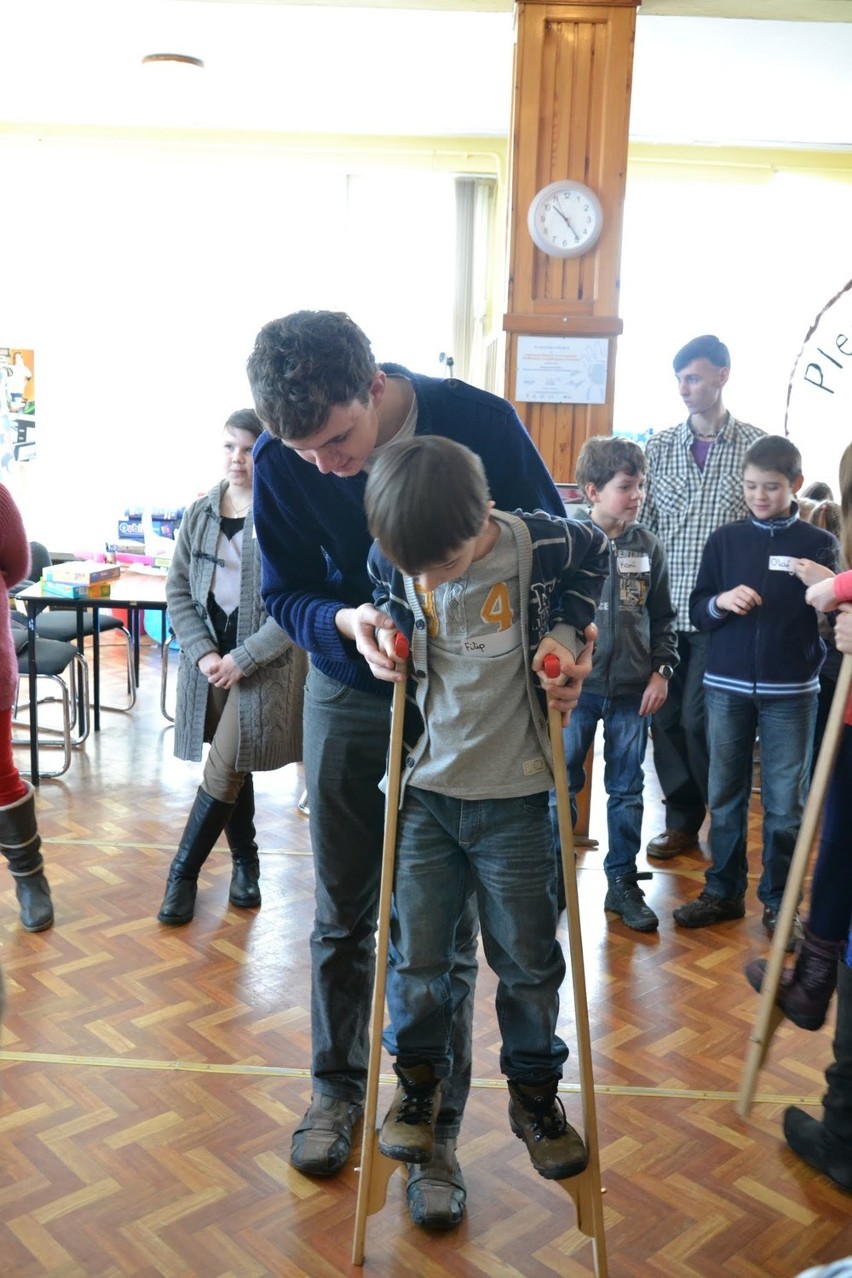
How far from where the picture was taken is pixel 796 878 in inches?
79.0

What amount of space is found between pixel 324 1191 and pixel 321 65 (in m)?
5.73

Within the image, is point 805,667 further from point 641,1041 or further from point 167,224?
point 167,224

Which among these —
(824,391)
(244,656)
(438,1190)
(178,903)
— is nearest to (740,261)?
(824,391)

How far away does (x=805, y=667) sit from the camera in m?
3.47

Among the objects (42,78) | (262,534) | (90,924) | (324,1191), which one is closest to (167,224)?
(42,78)

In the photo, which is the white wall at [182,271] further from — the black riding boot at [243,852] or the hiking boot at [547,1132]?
the hiking boot at [547,1132]

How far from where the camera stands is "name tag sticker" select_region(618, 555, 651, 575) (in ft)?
11.8

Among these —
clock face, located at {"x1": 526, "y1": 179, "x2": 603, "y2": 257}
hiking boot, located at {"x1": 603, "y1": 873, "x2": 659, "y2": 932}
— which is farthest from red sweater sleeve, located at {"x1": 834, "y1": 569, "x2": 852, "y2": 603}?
clock face, located at {"x1": 526, "y1": 179, "x2": 603, "y2": 257}

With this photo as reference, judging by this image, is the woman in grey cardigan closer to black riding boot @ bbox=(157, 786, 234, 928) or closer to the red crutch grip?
black riding boot @ bbox=(157, 786, 234, 928)

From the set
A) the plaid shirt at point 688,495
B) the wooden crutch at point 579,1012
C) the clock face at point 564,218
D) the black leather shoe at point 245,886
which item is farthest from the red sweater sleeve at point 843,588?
the clock face at point 564,218

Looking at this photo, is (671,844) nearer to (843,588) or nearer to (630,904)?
(630,904)

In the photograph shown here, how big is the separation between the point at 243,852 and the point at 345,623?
6.38 feet

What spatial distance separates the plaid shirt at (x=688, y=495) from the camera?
4.19 meters

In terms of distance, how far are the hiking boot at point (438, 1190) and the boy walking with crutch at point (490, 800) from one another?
0.31 meters
